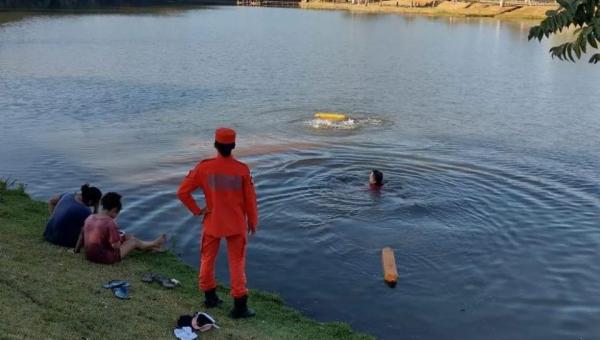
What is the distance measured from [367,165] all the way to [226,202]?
1155 cm

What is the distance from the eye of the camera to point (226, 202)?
26.9 feet

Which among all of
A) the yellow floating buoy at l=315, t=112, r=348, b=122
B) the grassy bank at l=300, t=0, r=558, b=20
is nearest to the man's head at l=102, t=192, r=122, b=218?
the yellow floating buoy at l=315, t=112, r=348, b=122

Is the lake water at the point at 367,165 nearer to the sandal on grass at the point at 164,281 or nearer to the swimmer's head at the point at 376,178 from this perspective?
the swimmer's head at the point at 376,178

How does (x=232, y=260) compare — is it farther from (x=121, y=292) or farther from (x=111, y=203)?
(x=111, y=203)

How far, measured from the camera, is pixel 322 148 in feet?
69.8

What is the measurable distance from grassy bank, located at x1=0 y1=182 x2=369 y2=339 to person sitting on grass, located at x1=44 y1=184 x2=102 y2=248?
0.23 m

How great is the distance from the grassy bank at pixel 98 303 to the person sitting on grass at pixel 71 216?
0.75ft

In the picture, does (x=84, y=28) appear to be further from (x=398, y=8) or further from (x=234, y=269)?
(x=398, y=8)

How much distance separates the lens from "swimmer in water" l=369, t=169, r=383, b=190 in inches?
631

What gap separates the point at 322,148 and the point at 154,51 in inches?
1183

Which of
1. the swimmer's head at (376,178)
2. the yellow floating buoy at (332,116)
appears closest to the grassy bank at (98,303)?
the swimmer's head at (376,178)

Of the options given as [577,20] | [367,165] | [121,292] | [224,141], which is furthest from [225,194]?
[367,165]

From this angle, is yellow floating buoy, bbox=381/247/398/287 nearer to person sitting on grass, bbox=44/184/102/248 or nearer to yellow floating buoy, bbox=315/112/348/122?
person sitting on grass, bbox=44/184/102/248

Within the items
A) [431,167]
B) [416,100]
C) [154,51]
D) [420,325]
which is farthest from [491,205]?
[154,51]
